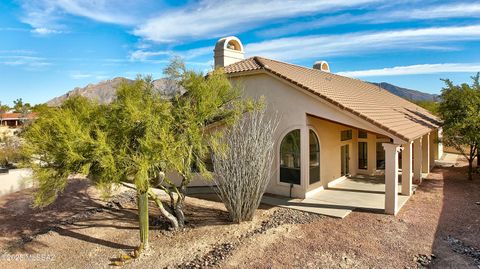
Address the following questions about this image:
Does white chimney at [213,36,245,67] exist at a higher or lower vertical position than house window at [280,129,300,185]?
higher

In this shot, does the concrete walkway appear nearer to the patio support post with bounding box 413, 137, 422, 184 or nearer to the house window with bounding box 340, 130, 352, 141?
the patio support post with bounding box 413, 137, 422, 184

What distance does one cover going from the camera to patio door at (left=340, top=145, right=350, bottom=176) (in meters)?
18.9

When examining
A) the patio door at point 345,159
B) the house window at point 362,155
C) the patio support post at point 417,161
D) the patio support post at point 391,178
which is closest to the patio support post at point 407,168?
the patio support post at point 391,178

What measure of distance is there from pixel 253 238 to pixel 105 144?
5626 mm

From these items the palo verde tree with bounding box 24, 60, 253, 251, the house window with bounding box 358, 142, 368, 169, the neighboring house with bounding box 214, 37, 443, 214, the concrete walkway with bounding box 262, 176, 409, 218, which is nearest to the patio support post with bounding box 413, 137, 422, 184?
the neighboring house with bounding box 214, 37, 443, 214

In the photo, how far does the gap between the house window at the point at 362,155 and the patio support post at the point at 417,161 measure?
284 cm

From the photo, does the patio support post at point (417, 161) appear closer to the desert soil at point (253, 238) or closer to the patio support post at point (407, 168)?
the desert soil at point (253, 238)

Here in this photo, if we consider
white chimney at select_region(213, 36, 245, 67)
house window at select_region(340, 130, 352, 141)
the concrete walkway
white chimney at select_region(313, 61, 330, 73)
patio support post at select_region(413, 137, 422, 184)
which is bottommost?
the concrete walkway

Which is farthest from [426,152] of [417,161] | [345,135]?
[345,135]

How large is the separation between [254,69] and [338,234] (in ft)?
29.0

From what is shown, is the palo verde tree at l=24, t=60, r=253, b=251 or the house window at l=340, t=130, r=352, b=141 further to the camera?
the house window at l=340, t=130, r=352, b=141

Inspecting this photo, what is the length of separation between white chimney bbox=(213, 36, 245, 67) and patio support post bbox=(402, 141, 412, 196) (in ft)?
37.6

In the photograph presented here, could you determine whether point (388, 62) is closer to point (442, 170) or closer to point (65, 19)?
point (442, 170)

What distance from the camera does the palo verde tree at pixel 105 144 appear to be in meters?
8.71
